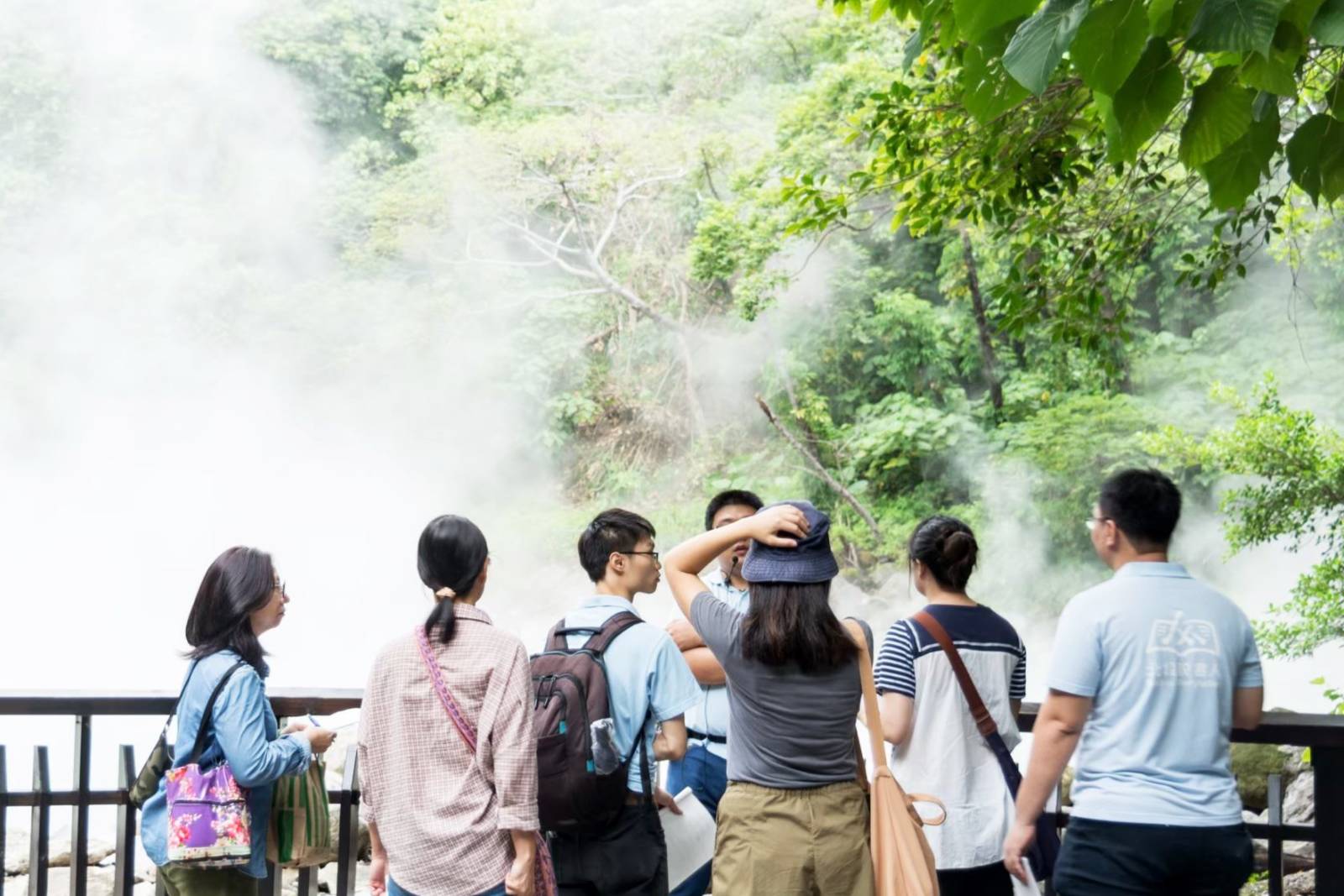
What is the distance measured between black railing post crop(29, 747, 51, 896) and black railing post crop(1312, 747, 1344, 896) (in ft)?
8.64

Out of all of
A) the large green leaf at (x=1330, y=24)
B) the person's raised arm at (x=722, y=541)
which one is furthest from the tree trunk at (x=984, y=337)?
the large green leaf at (x=1330, y=24)

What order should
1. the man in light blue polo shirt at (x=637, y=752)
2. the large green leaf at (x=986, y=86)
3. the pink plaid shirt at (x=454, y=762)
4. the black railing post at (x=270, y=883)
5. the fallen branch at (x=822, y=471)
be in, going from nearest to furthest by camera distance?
the large green leaf at (x=986, y=86)
the pink plaid shirt at (x=454, y=762)
the man in light blue polo shirt at (x=637, y=752)
the black railing post at (x=270, y=883)
the fallen branch at (x=822, y=471)

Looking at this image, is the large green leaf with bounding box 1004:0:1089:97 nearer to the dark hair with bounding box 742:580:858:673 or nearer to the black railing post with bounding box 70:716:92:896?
the dark hair with bounding box 742:580:858:673

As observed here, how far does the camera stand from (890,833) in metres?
2.00

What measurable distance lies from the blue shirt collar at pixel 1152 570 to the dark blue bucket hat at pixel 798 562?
0.53 m

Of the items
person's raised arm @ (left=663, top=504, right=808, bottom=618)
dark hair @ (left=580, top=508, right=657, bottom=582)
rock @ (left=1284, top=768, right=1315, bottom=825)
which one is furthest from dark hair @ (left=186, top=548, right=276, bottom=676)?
rock @ (left=1284, top=768, right=1315, bottom=825)

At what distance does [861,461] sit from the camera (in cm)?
1483

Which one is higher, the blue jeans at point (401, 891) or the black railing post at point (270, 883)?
the blue jeans at point (401, 891)

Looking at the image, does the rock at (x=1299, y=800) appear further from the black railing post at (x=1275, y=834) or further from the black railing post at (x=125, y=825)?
the black railing post at (x=125, y=825)

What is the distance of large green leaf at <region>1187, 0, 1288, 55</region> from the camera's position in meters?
1.33

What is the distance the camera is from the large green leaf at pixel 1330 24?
132 centimetres

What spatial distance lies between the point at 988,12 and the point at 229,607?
5.63 ft

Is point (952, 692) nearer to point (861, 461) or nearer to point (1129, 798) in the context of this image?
point (1129, 798)

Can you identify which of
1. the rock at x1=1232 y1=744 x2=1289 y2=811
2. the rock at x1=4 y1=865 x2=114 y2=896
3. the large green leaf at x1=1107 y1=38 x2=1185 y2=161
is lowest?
the rock at x1=4 y1=865 x2=114 y2=896
